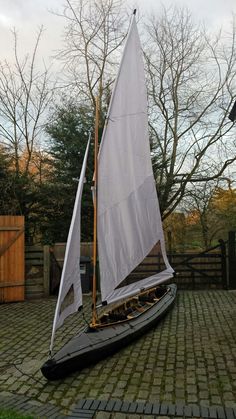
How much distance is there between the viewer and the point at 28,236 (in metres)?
13.3

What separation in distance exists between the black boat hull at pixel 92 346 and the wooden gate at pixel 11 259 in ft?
14.3

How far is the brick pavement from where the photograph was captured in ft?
12.9

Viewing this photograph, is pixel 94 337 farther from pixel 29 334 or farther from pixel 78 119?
pixel 78 119

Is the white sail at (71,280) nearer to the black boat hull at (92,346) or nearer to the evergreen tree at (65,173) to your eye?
the black boat hull at (92,346)

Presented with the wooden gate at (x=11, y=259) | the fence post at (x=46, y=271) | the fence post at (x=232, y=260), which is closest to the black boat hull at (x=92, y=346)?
the wooden gate at (x=11, y=259)

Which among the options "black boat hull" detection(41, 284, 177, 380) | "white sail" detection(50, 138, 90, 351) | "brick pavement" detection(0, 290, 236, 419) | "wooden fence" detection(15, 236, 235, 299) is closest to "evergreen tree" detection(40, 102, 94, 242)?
"wooden fence" detection(15, 236, 235, 299)

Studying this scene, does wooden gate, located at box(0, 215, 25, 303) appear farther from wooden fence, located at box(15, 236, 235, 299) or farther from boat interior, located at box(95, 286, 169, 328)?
boat interior, located at box(95, 286, 169, 328)

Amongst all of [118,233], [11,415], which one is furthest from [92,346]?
[118,233]

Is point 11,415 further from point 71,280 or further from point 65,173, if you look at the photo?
point 65,173

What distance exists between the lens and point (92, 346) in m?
4.89

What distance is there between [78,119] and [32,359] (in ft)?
33.9

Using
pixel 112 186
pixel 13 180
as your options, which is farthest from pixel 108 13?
pixel 112 186

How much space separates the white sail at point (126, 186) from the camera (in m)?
5.29

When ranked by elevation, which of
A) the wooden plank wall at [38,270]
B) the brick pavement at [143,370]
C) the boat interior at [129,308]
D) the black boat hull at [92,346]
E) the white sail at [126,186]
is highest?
the white sail at [126,186]
